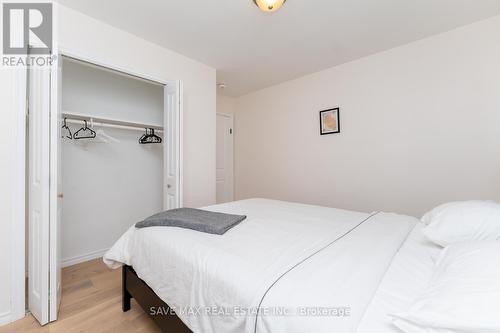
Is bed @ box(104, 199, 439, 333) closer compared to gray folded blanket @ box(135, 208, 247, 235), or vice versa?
bed @ box(104, 199, 439, 333)

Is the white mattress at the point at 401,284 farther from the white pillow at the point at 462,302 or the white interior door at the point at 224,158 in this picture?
the white interior door at the point at 224,158

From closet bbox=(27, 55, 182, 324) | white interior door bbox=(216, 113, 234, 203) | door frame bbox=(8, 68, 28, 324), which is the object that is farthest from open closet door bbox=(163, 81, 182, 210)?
white interior door bbox=(216, 113, 234, 203)

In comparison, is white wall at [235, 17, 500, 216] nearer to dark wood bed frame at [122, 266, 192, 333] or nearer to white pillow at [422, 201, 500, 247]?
white pillow at [422, 201, 500, 247]

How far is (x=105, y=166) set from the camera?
2.82m

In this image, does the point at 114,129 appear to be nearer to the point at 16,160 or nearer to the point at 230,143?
the point at 16,160

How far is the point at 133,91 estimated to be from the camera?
3.04 metres

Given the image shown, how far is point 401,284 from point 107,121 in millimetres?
3139

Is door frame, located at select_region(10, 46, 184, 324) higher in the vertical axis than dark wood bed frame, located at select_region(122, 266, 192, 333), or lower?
higher

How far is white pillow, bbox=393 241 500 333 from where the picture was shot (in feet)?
1.77

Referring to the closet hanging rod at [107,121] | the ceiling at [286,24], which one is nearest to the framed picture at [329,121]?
the ceiling at [286,24]

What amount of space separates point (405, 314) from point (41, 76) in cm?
242

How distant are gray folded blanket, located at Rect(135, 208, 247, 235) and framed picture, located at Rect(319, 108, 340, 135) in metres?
1.95

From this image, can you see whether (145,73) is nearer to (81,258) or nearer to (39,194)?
(39,194)

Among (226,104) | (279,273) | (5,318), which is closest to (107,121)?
(5,318)
